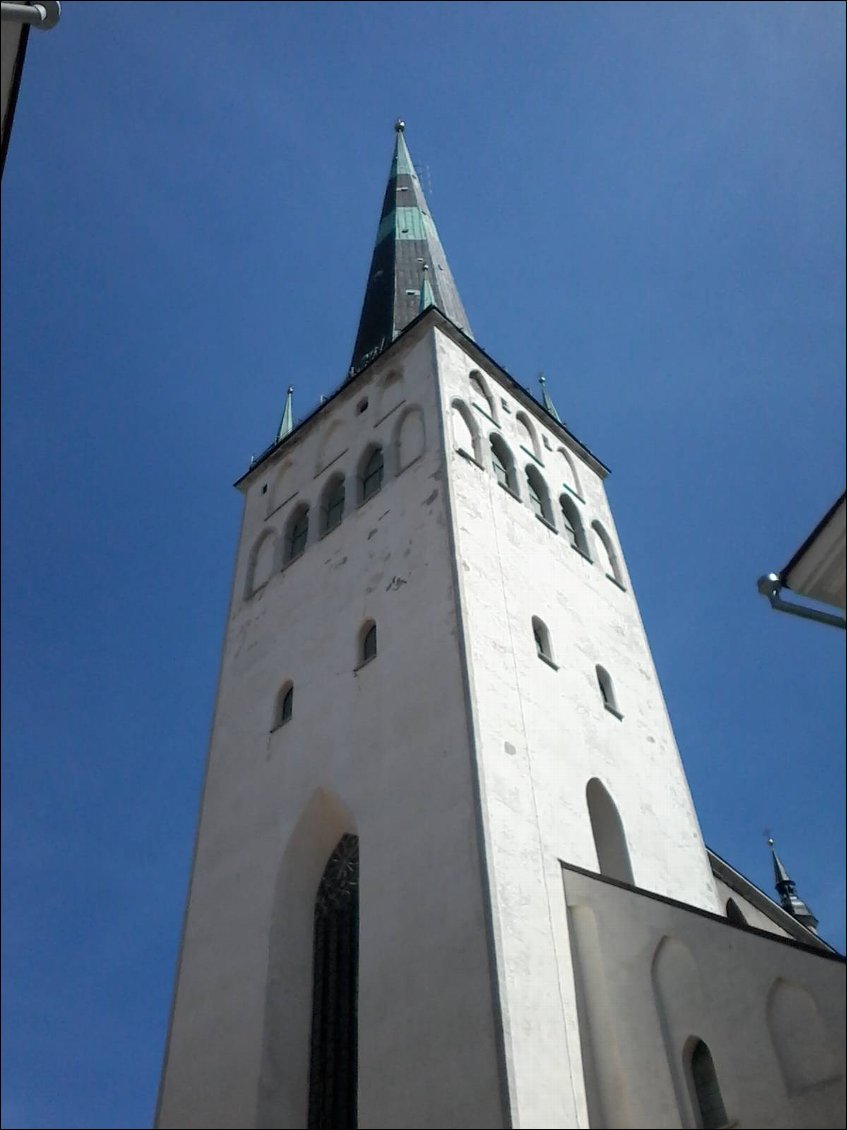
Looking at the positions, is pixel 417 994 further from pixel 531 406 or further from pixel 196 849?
pixel 531 406

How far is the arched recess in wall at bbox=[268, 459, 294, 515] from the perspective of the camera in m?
18.4

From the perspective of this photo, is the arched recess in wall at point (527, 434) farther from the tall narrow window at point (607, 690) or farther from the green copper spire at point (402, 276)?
the tall narrow window at point (607, 690)

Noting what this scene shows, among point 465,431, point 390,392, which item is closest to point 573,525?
point 465,431

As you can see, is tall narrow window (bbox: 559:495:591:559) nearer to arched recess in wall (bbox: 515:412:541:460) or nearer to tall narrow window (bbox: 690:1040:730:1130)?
arched recess in wall (bbox: 515:412:541:460)

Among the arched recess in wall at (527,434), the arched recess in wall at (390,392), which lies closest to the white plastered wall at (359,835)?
the arched recess in wall at (390,392)

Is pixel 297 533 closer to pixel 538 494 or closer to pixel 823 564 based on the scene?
pixel 538 494

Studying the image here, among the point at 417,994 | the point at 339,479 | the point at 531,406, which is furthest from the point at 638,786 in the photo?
the point at 531,406

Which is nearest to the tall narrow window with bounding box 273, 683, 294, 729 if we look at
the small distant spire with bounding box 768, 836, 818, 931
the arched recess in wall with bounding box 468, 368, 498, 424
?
the arched recess in wall with bounding box 468, 368, 498, 424

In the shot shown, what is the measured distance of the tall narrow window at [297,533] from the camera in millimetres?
16703

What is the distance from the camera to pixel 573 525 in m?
17.4

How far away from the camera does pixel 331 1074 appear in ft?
33.3

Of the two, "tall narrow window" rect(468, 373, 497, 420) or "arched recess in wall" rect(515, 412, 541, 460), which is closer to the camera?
"tall narrow window" rect(468, 373, 497, 420)

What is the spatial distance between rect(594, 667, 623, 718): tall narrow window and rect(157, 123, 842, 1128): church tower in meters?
0.05

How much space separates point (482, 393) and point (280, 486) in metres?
4.13
